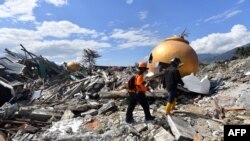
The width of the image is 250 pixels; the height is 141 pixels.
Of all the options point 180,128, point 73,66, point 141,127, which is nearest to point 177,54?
point 141,127

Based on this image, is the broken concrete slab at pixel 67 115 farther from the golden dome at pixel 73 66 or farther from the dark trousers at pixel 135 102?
the golden dome at pixel 73 66

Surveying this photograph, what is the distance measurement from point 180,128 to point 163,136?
494 millimetres

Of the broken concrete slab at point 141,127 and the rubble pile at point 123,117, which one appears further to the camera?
the broken concrete slab at point 141,127

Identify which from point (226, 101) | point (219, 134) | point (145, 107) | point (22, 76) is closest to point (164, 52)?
point (226, 101)

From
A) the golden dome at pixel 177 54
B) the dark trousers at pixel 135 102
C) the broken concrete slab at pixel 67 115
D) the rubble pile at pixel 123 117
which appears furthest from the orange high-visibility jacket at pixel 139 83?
the golden dome at pixel 177 54

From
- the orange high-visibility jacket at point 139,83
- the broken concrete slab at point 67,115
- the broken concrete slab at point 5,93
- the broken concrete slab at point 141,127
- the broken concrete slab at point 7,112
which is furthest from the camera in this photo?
the broken concrete slab at point 5,93

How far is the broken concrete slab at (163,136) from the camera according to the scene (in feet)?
28.6

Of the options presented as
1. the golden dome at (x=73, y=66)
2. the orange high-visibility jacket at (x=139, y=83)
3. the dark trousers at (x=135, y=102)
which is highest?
the golden dome at (x=73, y=66)

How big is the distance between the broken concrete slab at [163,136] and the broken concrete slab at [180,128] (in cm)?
15

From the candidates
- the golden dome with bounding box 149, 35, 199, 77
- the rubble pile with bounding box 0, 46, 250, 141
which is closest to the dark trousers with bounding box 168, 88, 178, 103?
the rubble pile with bounding box 0, 46, 250, 141

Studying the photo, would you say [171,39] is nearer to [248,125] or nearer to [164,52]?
[164,52]

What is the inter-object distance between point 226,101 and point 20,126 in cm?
678

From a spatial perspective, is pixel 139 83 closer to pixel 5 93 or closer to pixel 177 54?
pixel 177 54

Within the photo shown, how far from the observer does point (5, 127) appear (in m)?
10.7
